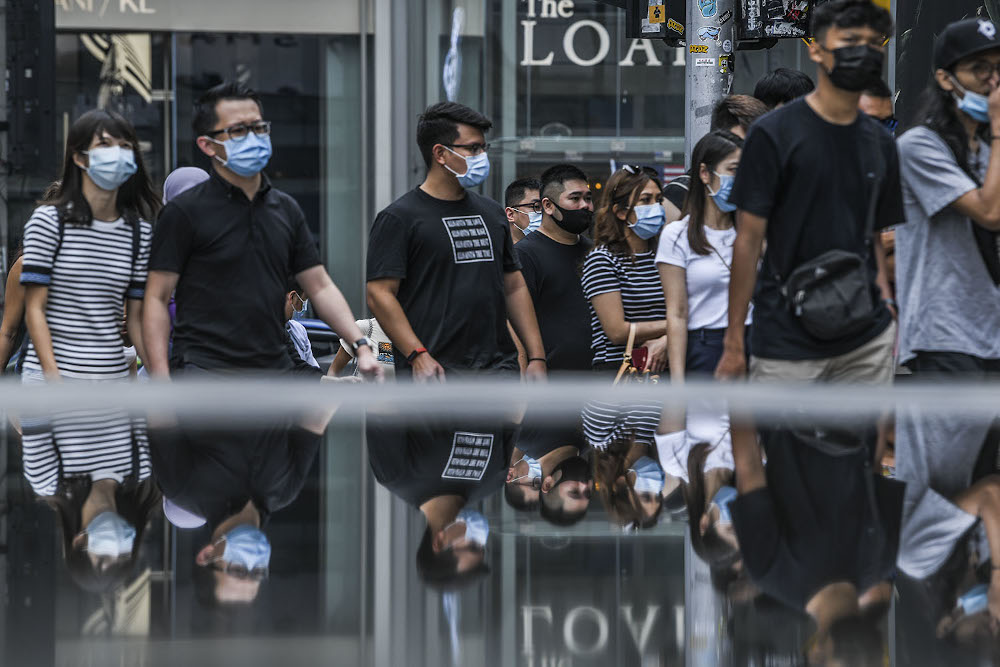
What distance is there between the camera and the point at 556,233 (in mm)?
7496

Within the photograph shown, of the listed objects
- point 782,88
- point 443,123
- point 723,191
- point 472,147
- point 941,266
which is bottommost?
point 941,266

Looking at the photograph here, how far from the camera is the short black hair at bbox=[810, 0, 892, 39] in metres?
4.82

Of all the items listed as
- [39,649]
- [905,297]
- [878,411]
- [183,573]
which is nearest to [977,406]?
[878,411]

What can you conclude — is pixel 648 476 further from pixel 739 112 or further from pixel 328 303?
pixel 739 112

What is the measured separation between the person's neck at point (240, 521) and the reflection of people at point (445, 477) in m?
0.24

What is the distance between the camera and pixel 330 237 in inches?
811

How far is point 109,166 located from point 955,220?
10.4 ft

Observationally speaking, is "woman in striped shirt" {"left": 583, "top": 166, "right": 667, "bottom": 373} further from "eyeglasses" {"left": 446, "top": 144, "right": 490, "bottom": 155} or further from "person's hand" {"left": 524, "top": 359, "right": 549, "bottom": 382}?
"eyeglasses" {"left": 446, "top": 144, "right": 490, "bottom": 155}

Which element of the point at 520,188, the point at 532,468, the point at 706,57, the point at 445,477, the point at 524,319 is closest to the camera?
the point at 445,477

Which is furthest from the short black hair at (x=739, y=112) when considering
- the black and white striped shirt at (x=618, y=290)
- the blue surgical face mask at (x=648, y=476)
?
the blue surgical face mask at (x=648, y=476)

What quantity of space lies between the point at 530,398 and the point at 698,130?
3851 mm

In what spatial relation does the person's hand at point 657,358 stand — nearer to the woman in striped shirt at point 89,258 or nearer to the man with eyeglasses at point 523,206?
the woman in striped shirt at point 89,258

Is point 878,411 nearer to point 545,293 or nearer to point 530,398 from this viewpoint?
point 530,398

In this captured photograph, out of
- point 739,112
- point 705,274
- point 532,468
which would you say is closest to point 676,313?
point 705,274
